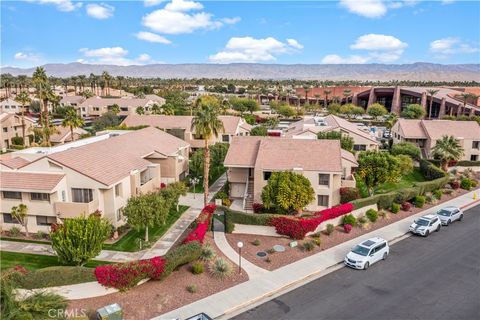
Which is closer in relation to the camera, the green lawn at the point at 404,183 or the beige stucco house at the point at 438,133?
the green lawn at the point at 404,183

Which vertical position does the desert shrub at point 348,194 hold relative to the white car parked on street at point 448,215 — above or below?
above

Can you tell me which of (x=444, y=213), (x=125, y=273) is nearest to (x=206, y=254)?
(x=125, y=273)

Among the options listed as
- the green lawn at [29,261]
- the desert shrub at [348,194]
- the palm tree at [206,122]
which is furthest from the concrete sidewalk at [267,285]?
the palm tree at [206,122]

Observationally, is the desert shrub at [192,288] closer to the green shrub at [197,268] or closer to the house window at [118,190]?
the green shrub at [197,268]

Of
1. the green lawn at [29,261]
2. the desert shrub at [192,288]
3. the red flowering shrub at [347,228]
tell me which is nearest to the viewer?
the desert shrub at [192,288]

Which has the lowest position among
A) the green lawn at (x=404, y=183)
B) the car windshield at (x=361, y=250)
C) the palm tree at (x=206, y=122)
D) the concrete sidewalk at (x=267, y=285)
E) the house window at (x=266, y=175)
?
the concrete sidewalk at (x=267, y=285)

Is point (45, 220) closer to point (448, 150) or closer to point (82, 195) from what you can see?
point (82, 195)

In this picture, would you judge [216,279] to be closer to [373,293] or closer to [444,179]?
[373,293]

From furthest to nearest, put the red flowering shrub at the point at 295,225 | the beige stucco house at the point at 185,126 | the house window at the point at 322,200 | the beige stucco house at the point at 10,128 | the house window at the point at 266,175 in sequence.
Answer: the beige stucco house at the point at 10,128 < the beige stucco house at the point at 185,126 < the house window at the point at 266,175 < the house window at the point at 322,200 < the red flowering shrub at the point at 295,225
